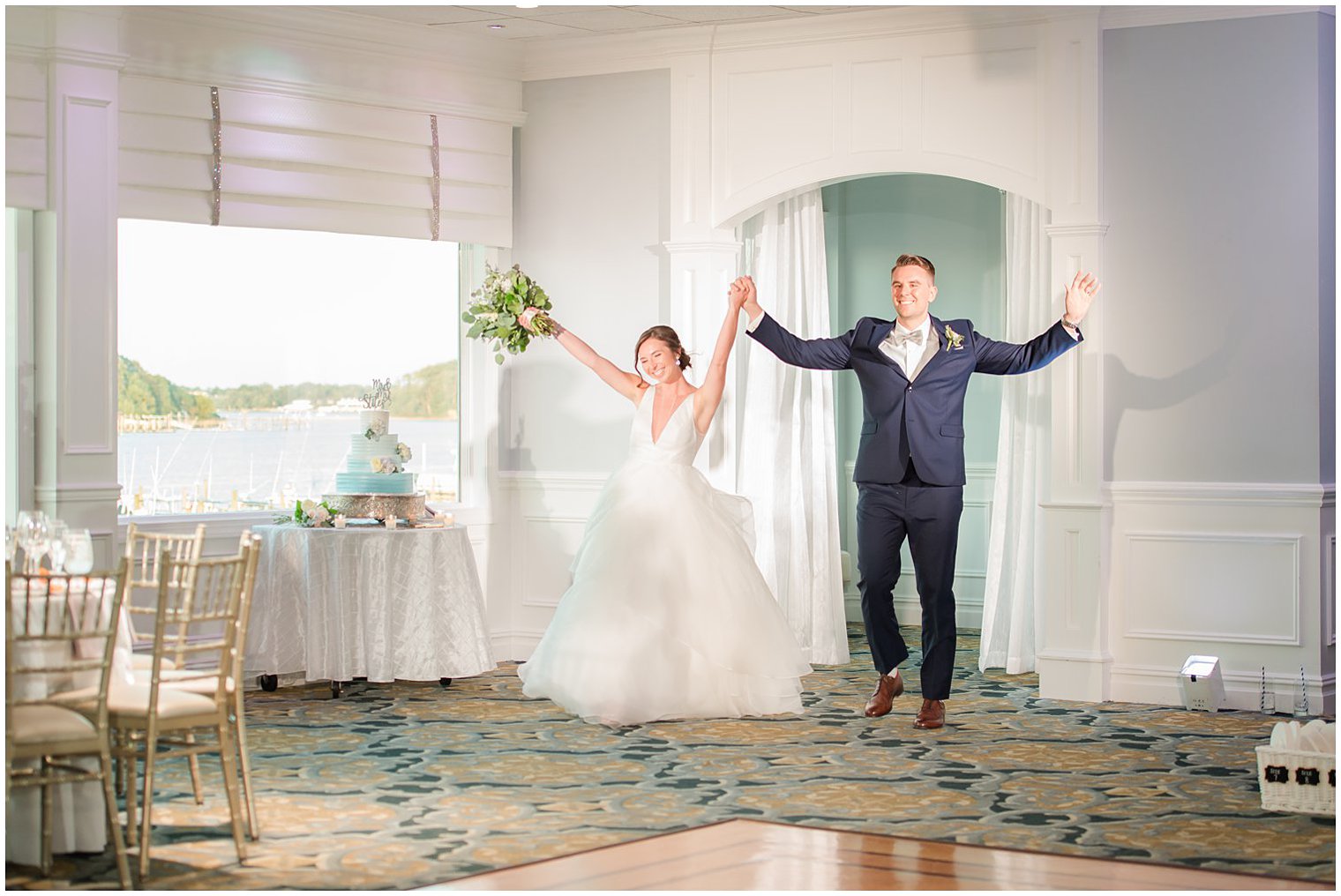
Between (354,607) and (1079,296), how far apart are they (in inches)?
132

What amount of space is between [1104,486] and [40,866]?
15.5ft

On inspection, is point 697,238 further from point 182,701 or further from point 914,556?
point 182,701

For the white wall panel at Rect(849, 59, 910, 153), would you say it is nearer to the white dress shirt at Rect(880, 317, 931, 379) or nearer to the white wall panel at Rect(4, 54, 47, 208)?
the white dress shirt at Rect(880, 317, 931, 379)

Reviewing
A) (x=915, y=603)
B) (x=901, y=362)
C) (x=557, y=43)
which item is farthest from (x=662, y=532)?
(x=915, y=603)

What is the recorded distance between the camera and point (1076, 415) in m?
7.11

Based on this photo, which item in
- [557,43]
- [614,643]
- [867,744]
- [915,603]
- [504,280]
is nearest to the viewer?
[867,744]

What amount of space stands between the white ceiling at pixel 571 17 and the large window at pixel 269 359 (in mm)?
1145

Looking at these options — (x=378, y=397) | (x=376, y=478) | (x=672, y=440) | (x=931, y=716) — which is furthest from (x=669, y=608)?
(x=378, y=397)

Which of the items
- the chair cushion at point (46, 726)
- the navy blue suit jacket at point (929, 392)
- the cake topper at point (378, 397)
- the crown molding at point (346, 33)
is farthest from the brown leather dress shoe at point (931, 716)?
the crown molding at point (346, 33)

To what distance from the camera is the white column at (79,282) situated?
21.5 ft

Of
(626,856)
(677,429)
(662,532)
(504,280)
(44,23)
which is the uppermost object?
(44,23)

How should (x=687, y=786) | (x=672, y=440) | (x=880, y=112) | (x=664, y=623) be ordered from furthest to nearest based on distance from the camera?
(x=880, y=112), (x=672, y=440), (x=664, y=623), (x=687, y=786)

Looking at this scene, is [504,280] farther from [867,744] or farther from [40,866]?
[40,866]

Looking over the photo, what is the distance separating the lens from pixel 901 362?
6582mm
